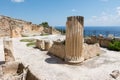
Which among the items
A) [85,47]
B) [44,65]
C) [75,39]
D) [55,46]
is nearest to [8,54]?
[44,65]

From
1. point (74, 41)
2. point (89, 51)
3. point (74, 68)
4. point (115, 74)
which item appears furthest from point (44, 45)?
point (115, 74)

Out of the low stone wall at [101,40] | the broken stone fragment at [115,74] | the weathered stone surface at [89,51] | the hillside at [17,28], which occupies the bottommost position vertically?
the broken stone fragment at [115,74]

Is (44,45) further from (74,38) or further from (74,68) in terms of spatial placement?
(74,68)

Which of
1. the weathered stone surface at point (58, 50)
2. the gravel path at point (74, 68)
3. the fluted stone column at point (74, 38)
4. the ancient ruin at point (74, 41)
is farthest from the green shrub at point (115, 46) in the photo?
the weathered stone surface at point (58, 50)

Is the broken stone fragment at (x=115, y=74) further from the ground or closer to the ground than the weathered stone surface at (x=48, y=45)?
closer to the ground

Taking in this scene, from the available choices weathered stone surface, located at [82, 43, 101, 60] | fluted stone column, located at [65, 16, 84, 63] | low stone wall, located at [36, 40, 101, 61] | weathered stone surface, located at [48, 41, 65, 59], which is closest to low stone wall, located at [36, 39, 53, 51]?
low stone wall, located at [36, 40, 101, 61]

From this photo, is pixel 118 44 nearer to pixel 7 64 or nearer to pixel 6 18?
pixel 7 64

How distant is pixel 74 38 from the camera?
37.3ft

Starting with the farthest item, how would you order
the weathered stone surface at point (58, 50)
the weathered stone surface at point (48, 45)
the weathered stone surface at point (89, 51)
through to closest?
1. the weathered stone surface at point (48, 45)
2. the weathered stone surface at point (58, 50)
3. the weathered stone surface at point (89, 51)

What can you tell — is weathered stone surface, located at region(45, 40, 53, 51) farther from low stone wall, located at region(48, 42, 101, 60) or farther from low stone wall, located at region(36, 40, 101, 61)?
low stone wall, located at region(48, 42, 101, 60)

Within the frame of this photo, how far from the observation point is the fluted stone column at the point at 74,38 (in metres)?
11.2

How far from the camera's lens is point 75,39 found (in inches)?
448

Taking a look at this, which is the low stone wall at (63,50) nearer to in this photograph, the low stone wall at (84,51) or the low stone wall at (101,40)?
the low stone wall at (84,51)

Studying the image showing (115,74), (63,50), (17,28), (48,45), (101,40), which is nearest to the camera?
(115,74)
